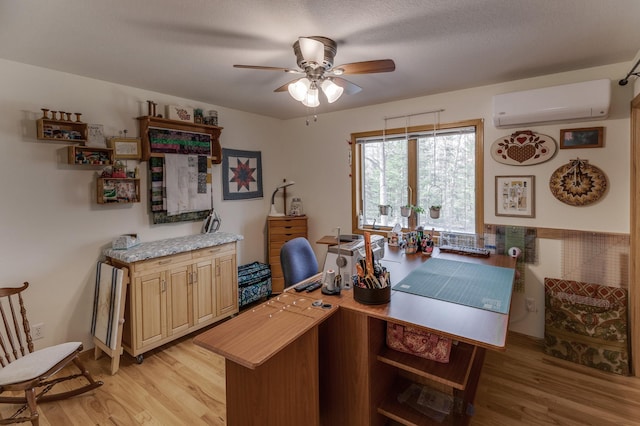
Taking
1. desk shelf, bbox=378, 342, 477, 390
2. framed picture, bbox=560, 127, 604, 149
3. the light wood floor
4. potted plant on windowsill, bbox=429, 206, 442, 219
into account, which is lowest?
the light wood floor

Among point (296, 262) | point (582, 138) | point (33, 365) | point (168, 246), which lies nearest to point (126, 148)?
point (168, 246)

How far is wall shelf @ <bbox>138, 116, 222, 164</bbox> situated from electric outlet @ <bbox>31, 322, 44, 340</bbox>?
5.16 ft

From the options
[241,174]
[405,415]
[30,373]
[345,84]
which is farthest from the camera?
[241,174]

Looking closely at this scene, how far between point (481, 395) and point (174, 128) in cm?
346

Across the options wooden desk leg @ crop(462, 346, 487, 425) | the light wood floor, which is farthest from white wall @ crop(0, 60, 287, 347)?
wooden desk leg @ crop(462, 346, 487, 425)

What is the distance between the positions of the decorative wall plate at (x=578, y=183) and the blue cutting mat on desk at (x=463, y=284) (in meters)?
0.93

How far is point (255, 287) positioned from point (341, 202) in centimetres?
147

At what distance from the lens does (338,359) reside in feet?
5.44

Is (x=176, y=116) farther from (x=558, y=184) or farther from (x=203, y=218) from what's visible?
(x=558, y=184)

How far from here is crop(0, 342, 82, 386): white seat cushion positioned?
1.73 m

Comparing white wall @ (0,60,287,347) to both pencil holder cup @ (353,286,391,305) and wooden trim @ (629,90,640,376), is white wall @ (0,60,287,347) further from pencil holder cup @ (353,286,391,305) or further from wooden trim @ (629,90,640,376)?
wooden trim @ (629,90,640,376)

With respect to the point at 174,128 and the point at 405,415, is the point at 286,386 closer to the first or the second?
the point at 405,415

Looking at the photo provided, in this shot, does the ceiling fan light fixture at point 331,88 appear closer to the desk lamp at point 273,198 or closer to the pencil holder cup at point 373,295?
the pencil holder cup at point 373,295

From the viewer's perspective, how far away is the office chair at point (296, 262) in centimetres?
240
